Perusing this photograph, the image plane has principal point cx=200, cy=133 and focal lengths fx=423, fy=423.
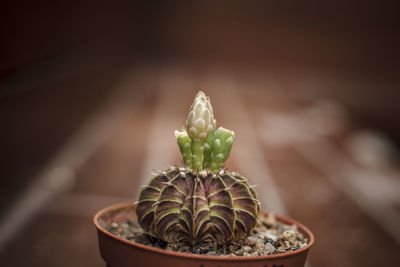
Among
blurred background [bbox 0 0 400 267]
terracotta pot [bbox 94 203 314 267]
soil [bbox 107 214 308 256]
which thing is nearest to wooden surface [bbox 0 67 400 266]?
blurred background [bbox 0 0 400 267]

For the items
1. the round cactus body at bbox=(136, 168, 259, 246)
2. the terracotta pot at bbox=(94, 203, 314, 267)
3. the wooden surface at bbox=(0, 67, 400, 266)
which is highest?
the round cactus body at bbox=(136, 168, 259, 246)

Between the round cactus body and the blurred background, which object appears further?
the blurred background

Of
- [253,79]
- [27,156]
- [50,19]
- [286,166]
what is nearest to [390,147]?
[286,166]

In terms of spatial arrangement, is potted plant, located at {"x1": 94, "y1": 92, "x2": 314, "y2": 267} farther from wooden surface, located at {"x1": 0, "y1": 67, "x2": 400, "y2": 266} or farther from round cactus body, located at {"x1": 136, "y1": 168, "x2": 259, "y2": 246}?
wooden surface, located at {"x1": 0, "y1": 67, "x2": 400, "y2": 266}

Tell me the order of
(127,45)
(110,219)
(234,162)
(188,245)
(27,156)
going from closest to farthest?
(188,245), (110,219), (27,156), (234,162), (127,45)

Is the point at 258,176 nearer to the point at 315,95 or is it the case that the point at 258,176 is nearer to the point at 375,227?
the point at 375,227

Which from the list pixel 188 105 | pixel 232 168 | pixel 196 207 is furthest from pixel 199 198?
pixel 188 105

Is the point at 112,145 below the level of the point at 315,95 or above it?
below

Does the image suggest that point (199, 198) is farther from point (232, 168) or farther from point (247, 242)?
point (232, 168)
